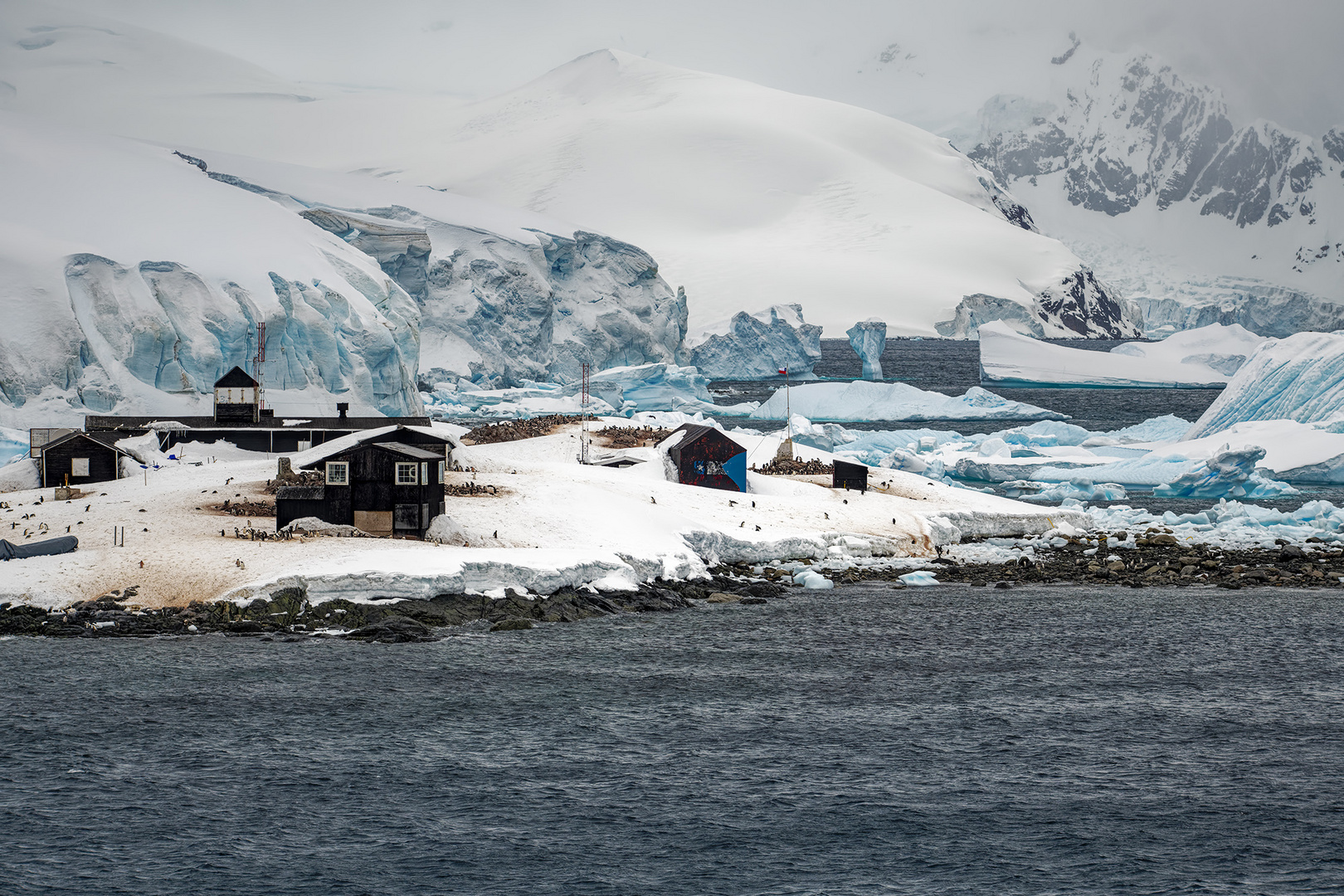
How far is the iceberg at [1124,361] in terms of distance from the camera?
Result: 10681 centimetres

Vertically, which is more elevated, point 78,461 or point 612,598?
point 78,461

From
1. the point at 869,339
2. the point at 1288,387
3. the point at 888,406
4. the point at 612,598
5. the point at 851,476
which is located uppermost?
the point at 869,339

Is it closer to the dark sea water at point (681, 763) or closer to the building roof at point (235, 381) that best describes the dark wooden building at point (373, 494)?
the dark sea water at point (681, 763)

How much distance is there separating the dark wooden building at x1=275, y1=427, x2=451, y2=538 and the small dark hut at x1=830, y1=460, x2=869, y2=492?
20.1 m

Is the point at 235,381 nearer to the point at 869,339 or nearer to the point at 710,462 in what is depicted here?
the point at 710,462

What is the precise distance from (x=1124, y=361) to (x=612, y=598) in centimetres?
9559

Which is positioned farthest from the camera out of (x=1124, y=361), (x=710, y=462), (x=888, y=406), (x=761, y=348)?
(x=761, y=348)

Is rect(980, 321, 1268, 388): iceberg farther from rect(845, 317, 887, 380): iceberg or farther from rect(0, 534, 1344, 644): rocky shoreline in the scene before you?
rect(0, 534, 1344, 644): rocky shoreline

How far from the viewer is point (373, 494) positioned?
33656mm

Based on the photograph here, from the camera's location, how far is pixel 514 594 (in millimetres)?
30312

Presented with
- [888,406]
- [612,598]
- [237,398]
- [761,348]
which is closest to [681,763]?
[612,598]

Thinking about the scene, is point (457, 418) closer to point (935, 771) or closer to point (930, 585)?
point (930, 585)

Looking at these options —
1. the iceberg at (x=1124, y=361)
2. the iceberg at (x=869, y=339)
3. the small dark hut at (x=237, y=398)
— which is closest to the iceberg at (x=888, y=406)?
the iceberg at (x=1124, y=361)

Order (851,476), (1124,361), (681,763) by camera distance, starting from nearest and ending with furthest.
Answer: (681,763) < (851,476) < (1124,361)
